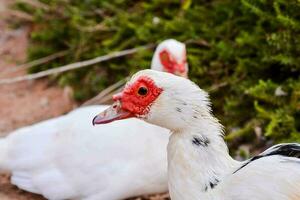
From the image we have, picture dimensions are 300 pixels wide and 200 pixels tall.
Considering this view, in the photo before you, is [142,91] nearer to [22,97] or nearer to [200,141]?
[200,141]

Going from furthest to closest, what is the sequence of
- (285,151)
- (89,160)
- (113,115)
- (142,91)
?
(89,160)
(113,115)
(142,91)
(285,151)

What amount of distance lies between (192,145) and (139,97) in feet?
1.07

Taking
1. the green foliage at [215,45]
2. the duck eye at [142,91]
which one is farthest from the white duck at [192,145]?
the green foliage at [215,45]

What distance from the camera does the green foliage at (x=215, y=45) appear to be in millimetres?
4516

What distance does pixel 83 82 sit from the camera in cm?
596

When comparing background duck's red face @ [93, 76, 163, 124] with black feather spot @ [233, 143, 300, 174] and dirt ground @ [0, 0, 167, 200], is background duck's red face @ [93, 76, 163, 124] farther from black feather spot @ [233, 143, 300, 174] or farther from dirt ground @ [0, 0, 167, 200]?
dirt ground @ [0, 0, 167, 200]

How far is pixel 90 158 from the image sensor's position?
4.28 meters

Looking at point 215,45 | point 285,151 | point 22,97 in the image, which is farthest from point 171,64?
point 22,97

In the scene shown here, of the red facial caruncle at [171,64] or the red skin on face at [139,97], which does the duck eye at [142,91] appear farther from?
the red facial caruncle at [171,64]

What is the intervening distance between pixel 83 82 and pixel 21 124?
0.68 m

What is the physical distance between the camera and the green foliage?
14.8ft

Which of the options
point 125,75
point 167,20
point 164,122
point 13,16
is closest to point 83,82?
point 125,75

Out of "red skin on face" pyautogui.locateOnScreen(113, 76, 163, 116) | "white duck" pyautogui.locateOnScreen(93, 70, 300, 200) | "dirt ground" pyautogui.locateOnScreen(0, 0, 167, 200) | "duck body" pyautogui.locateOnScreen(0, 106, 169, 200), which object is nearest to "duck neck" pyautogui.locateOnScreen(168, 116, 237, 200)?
"white duck" pyautogui.locateOnScreen(93, 70, 300, 200)

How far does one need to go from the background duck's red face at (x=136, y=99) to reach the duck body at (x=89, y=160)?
100 cm
